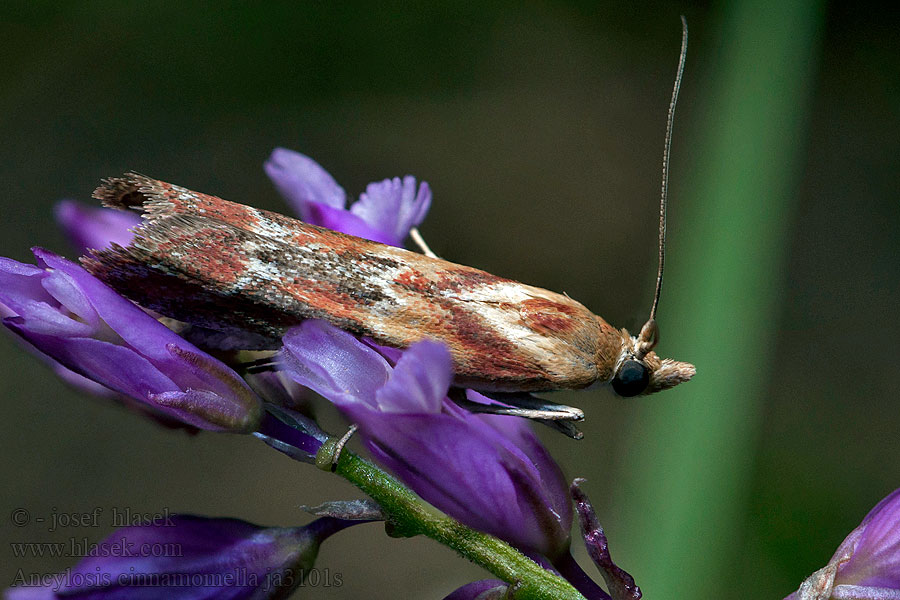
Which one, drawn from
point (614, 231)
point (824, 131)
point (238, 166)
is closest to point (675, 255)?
point (614, 231)

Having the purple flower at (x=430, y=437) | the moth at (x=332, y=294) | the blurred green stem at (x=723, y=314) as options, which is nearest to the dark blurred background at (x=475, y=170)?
the blurred green stem at (x=723, y=314)

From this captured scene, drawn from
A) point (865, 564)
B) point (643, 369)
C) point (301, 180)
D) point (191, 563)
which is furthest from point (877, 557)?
point (301, 180)

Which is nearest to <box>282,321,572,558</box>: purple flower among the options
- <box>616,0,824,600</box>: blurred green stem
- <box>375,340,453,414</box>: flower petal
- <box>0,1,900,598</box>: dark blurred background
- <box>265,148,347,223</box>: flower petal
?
<box>375,340,453,414</box>: flower petal

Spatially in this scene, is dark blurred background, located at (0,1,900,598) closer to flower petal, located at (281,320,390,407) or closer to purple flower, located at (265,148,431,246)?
purple flower, located at (265,148,431,246)

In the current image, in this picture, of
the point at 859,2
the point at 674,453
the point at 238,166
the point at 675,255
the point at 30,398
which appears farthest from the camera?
the point at 238,166

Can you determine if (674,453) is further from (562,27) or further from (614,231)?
(562,27)

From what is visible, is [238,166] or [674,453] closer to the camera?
[674,453]
